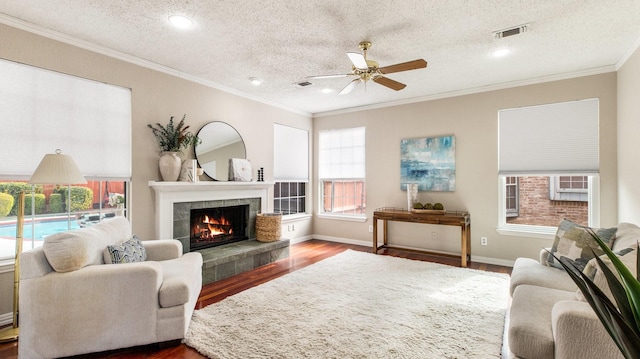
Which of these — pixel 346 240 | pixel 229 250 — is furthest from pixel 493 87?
pixel 229 250

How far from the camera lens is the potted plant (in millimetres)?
3631

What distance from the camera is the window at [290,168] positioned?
5.55m

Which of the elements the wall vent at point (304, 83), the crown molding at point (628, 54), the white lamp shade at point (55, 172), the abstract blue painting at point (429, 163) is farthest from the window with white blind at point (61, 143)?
the crown molding at point (628, 54)

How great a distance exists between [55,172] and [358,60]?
2614 millimetres

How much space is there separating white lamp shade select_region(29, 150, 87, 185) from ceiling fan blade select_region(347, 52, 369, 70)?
2.45m

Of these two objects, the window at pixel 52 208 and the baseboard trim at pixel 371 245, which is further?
the baseboard trim at pixel 371 245

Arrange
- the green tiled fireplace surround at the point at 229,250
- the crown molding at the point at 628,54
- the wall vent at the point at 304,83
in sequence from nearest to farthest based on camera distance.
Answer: the crown molding at the point at 628,54 → the green tiled fireplace surround at the point at 229,250 → the wall vent at the point at 304,83

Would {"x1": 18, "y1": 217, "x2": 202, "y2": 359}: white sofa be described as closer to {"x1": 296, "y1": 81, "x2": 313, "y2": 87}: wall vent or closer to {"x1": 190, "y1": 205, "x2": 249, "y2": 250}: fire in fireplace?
{"x1": 190, "y1": 205, "x2": 249, "y2": 250}: fire in fireplace

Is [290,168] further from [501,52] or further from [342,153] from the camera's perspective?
[501,52]

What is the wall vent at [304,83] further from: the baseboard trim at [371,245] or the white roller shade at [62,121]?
the baseboard trim at [371,245]

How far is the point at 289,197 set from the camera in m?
5.89

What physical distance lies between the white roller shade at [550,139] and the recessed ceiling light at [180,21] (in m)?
4.20

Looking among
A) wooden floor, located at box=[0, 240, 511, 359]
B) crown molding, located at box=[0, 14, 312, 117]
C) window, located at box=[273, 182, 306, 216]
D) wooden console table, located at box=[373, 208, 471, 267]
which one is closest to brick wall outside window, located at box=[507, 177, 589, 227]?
wooden console table, located at box=[373, 208, 471, 267]

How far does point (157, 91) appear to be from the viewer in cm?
368
